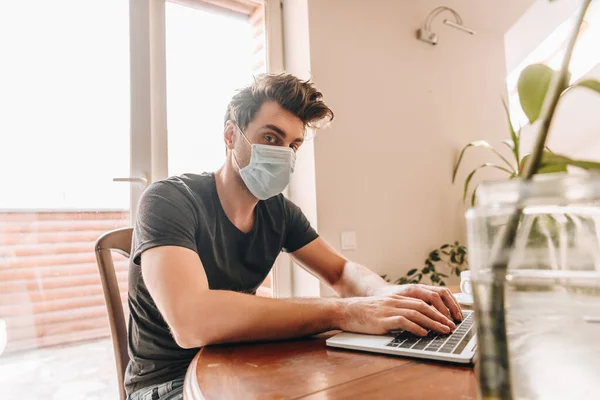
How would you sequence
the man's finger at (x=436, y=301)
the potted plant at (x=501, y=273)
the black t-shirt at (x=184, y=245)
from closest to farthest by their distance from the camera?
1. the potted plant at (x=501, y=273)
2. the man's finger at (x=436, y=301)
3. the black t-shirt at (x=184, y=245)

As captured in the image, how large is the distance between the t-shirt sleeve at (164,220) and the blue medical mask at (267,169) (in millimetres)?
247

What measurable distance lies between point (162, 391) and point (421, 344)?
62 cm

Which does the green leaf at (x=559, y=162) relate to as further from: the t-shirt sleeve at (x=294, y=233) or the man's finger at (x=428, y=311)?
the t-shirt sleeve at (x=294, y=233)

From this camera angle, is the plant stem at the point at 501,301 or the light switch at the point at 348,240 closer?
the plant stem at the point at 501,301

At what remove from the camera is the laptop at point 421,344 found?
599 mm

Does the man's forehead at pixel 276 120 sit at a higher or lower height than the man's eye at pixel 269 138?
higher

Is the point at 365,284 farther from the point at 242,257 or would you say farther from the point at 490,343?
the point at 490,343

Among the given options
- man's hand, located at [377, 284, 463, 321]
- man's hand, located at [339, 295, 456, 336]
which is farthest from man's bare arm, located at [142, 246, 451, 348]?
man's hand, located at [377, 284, 463, 321]

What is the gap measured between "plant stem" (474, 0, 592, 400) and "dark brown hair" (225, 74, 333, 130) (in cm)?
107

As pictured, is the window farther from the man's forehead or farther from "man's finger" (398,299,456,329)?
"man's finger" (398,299,456,329)

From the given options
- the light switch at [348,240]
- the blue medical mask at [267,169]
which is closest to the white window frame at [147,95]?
the blue medical mask at [267,169]

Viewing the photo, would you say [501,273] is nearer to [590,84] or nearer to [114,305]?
[590,84]

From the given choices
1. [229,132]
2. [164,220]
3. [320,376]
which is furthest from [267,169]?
[320,376]

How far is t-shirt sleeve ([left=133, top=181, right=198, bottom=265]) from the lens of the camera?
90cm
